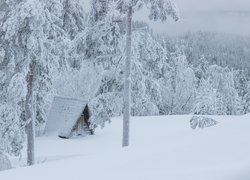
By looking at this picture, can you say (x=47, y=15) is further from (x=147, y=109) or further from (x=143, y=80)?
(x=147, y=109)

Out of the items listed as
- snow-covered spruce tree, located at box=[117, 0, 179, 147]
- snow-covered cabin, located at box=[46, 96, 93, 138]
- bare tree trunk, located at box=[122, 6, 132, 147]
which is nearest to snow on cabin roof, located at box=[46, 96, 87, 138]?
snow-covered cabin, located at box=[46, 96, 93, 138]

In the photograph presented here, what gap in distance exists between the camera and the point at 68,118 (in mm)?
26609

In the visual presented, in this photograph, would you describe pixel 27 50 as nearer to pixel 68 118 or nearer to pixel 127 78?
pixel 127 78

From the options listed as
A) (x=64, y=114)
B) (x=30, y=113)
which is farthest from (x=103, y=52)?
(x=64, y=114)

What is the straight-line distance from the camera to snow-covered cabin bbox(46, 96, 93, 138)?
84.4 ft

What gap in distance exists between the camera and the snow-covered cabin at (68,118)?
25.7 meters

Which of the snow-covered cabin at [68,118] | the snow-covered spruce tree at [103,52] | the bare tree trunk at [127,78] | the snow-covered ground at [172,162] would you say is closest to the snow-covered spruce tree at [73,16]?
the snow-covered spruce tree at [103,52]

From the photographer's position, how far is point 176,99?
2008 inches

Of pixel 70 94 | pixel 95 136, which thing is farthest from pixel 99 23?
pixel 70 94

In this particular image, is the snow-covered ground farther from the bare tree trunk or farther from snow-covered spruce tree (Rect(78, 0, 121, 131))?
snow-covered spruce tree (Rect(78, 0, 121, 131))

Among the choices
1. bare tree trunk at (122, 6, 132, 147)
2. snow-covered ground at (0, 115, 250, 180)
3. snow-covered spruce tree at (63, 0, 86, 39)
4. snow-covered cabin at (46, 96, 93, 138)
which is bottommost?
snow-covered cabin at (46, 96, 93, 138)

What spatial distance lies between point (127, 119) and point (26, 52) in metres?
4.77

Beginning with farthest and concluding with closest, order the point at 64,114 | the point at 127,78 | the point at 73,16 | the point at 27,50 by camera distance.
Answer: the point at 64,114 → the point at 73,16 → the point at 127,78 → the point at 27,50

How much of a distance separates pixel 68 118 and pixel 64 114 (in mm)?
497
